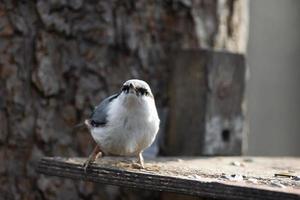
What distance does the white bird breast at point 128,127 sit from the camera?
9.01ft

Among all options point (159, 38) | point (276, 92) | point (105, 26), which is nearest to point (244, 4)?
point (159, 38)

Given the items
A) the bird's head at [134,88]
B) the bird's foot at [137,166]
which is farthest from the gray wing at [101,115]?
the bird's foot at [137,166]

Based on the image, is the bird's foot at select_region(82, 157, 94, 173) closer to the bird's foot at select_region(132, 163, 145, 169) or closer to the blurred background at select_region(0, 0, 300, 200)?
the bird's foot at select_region(132, 163, 145, 169)

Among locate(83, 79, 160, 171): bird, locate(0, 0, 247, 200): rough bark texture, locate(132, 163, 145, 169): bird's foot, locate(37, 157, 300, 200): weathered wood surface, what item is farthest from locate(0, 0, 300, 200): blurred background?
locate(132, 163, 145, 169): bird's foot

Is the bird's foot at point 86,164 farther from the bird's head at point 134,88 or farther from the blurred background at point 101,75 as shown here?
the blurred background at point 101,75

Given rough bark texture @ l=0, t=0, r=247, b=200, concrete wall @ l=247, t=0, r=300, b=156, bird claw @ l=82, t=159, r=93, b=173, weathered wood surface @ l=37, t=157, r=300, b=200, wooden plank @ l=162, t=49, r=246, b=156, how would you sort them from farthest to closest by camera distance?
concrete wall @ l=247, t=0, r=300, b=156
wooden plank @ l=162, t=49, r=246, b=156
rough bark texture @ l=0, t=0, r=247, b=200
bird claw @ l=82, t=159, r=93, b=173
weathered wood surface @ l=37, t=157, r=300, b=200

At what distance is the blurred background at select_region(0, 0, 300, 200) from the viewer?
10.6 ft

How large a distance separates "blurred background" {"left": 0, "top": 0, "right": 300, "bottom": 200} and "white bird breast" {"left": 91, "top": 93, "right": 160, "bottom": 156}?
22.0 inches

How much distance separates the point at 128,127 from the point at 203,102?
2.27 ft

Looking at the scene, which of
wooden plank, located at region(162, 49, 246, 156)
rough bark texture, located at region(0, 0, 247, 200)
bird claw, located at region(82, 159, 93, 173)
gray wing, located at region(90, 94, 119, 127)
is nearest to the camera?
bird claw, located at region(82, 159, 93, 173)

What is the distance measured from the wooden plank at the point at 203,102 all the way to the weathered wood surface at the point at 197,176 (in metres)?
0.37

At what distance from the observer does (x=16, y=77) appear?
3.23 metres

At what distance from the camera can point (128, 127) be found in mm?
2752

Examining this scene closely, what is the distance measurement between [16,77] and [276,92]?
11.1 feet
